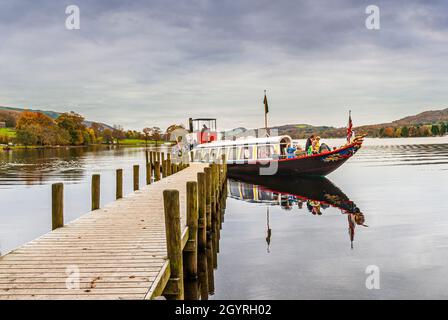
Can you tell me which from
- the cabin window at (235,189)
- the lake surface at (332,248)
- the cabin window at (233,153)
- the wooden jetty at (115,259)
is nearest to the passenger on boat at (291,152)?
the cabin window at (235,189)

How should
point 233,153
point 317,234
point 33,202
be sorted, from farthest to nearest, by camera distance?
point 233,153
point 33,202
point 317,234

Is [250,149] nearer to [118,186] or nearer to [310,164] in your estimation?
[310,164]

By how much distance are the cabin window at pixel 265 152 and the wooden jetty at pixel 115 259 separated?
24.2 m

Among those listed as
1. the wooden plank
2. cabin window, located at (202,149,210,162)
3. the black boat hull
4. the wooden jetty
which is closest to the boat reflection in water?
the black boat hull

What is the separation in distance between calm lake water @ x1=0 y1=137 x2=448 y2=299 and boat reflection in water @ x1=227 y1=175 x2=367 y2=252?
0.06m

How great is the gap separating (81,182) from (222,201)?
684 inches

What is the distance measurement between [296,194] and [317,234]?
1227cm

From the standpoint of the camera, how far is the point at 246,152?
39.2m

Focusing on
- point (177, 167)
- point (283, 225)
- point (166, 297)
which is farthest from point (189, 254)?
point (177, 167)

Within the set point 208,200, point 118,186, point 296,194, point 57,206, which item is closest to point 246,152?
point 296,194

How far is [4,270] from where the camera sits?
296 inches

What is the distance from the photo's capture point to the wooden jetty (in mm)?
6617
